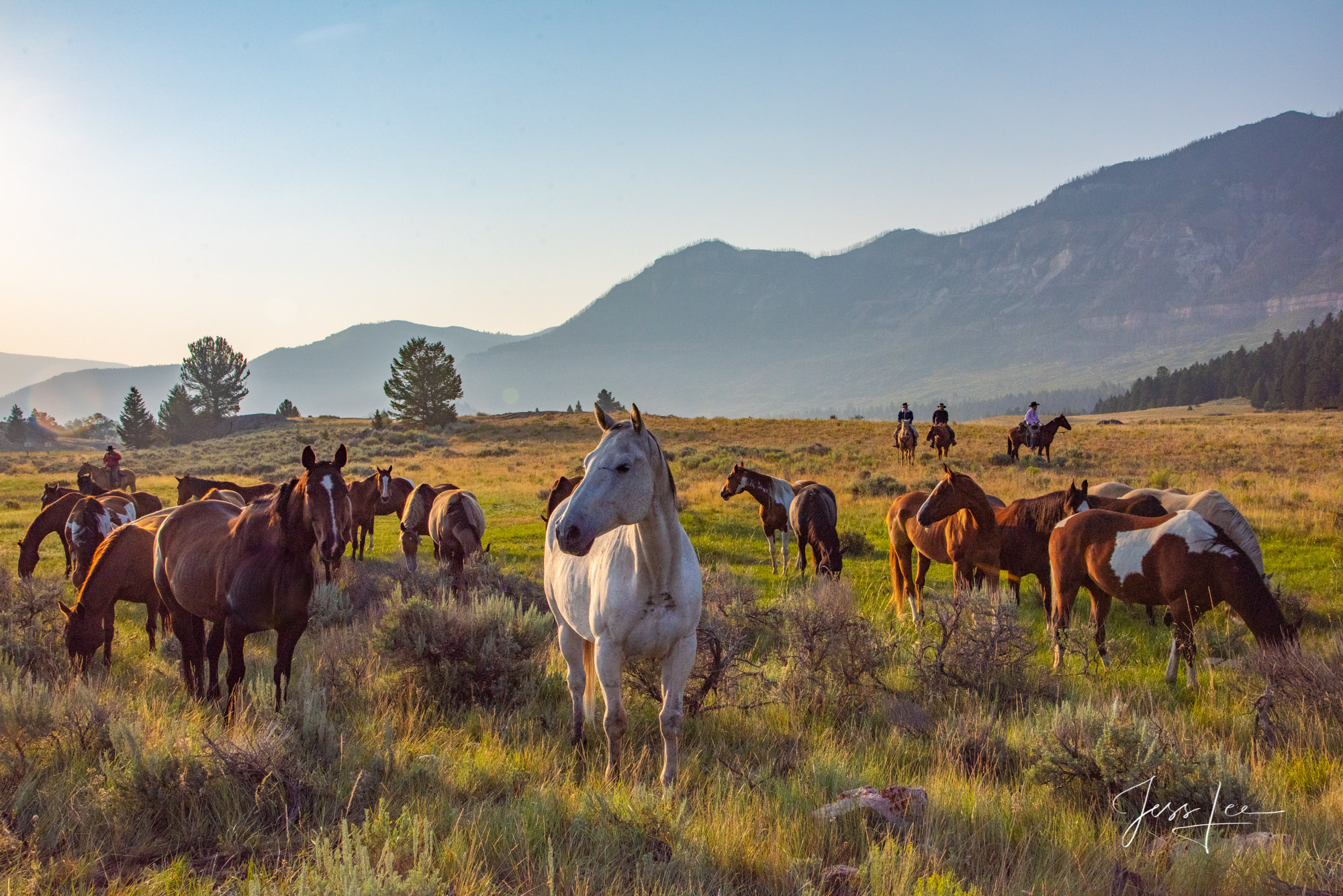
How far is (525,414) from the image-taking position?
72.9 metres

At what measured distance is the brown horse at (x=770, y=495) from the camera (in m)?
14.8

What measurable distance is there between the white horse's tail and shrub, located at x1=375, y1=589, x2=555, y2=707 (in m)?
0.68

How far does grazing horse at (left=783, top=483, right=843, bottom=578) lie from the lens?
12.7 meters

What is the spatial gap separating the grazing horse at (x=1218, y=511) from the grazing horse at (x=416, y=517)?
13.4 meters

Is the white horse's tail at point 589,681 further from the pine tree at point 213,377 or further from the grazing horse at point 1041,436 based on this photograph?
the pine tree at point 213,377

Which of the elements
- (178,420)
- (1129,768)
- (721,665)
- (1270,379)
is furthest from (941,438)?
(1270,379)

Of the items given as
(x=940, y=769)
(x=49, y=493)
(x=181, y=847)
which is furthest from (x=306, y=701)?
(x=49, y=493)

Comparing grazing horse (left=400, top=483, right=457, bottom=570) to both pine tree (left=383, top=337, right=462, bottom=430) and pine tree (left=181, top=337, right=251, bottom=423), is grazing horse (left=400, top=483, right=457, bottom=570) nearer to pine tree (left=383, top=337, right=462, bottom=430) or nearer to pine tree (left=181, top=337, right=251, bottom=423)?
pine tree (left=383, top=337, right=462, bottom=430)

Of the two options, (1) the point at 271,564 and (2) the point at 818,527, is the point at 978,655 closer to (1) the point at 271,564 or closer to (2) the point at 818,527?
(2) the point at 818,527

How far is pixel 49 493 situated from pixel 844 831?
2079cm

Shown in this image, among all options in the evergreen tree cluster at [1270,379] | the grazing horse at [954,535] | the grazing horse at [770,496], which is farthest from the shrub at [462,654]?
the evergreen tree cluster at [1270,379]

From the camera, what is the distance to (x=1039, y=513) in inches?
393

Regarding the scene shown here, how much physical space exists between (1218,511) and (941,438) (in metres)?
23.5

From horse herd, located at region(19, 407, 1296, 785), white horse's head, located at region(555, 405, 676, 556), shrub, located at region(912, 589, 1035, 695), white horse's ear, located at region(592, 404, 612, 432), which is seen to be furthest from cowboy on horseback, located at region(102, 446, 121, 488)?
shrub, located at region(912, 589, 1035, 695)
